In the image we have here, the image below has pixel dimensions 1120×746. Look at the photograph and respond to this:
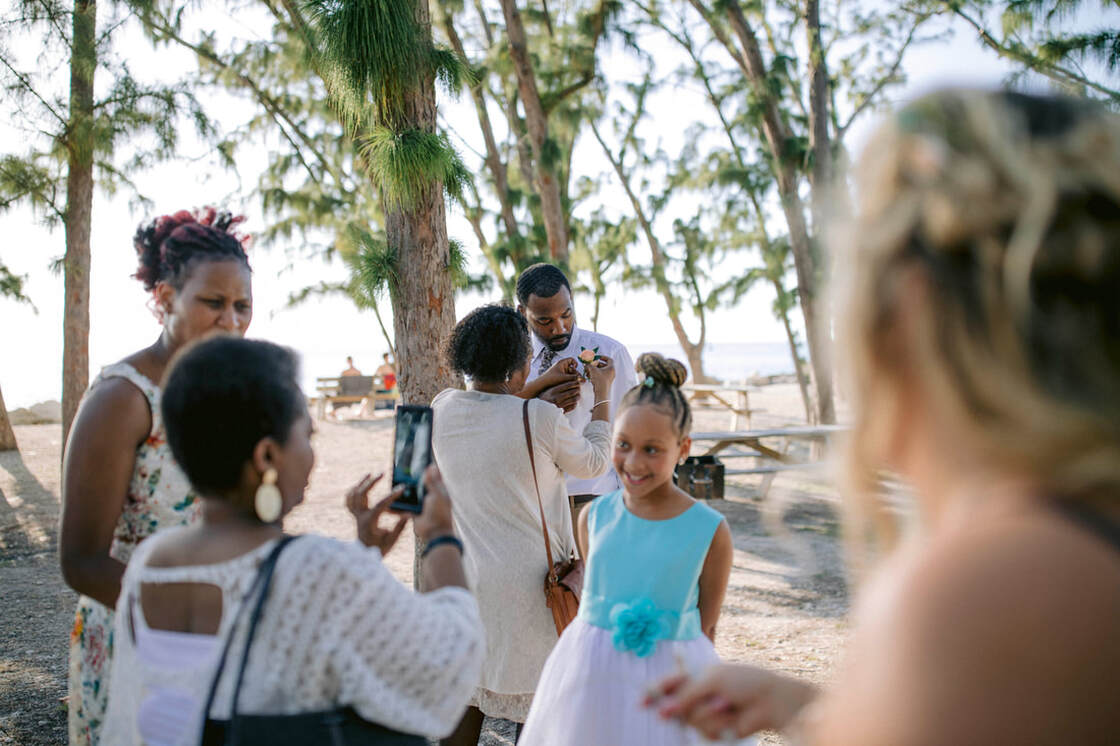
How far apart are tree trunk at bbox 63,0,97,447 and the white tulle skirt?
928 centimetres

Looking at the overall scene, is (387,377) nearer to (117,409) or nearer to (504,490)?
(504,490)

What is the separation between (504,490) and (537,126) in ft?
32.8

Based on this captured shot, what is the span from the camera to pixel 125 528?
2.06m

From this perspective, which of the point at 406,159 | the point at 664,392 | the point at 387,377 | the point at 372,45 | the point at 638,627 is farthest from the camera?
the point at 387,377

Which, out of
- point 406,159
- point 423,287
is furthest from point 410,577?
point 406,159

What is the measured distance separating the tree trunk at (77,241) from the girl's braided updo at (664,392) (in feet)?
29.7

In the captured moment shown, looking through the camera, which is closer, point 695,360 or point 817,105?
point 817,105

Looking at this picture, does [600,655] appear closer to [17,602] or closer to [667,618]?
[667,618]

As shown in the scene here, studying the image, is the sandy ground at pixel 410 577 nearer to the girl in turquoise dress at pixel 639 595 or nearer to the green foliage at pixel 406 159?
the girl in turquoise dress at pixel 639 595

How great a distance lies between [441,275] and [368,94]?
1.10m

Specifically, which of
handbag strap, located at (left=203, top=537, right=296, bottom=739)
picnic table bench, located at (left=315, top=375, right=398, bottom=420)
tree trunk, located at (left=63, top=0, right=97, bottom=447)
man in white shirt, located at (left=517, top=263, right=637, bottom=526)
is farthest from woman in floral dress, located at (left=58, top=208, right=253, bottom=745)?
picnic table bench, located at (left=315, top=375, right=398, bottom=420)

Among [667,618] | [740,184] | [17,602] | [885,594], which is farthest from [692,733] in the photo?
[740,184]

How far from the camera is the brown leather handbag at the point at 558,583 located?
2.99m

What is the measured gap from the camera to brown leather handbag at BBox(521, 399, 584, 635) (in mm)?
2990
